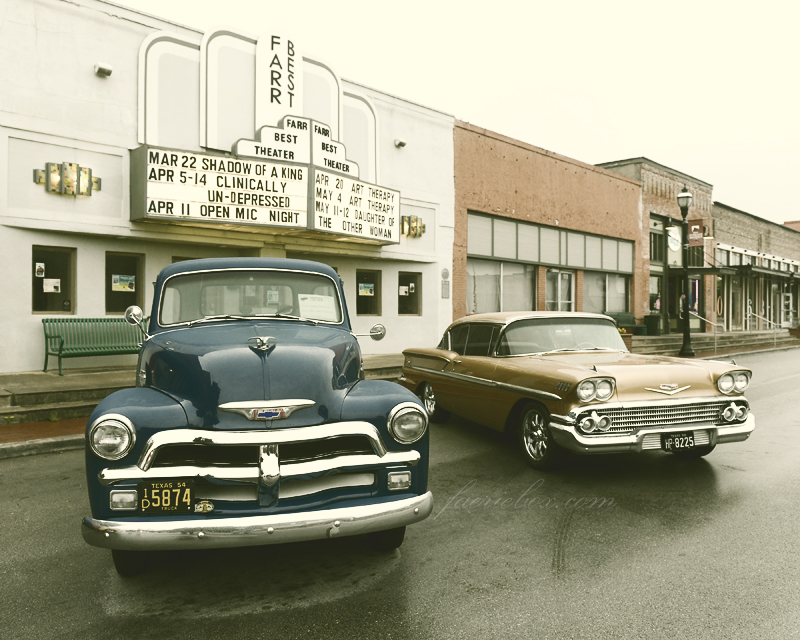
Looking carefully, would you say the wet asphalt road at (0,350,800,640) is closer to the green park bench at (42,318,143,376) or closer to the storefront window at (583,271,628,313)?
the green park bench at (42,318,143,376)

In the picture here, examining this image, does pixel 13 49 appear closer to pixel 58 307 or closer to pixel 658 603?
pixel 58 307

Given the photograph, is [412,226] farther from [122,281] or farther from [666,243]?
[666,243]

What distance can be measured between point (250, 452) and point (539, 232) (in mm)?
18477

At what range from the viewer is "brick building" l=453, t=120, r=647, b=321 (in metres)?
18.2

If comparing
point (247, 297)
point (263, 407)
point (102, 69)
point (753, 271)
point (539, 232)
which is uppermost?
point (102, 69)

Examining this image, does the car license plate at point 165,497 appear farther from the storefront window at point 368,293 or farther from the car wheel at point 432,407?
the storefront window at point 368,293

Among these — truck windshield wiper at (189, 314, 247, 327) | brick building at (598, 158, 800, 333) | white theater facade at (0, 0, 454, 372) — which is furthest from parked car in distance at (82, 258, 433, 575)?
brick building at (598, 158, 800, 333)

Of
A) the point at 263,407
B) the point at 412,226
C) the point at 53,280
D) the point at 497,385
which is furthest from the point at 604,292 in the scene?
the point at 263,407

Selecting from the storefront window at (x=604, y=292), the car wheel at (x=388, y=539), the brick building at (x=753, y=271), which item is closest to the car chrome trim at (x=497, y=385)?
the car wheel at (x=388, y=539)

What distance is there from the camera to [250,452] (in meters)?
3.30

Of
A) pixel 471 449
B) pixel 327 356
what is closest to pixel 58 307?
pixel 471 449

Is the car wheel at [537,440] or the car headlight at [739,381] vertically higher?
the car headlight at [739,381]

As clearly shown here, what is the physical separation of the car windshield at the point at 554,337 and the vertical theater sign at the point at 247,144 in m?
6.64

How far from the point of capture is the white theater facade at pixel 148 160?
1048 cm
